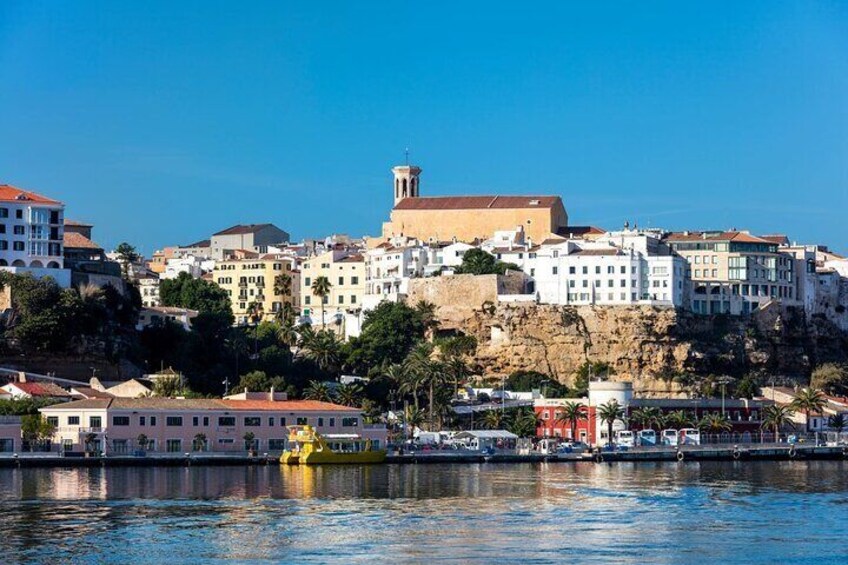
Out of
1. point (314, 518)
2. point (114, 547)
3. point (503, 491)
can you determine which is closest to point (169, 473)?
point (503, 491)

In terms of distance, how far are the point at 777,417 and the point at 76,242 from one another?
147ft

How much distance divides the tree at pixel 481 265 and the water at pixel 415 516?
130 feet

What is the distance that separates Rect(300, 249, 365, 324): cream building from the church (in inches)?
247

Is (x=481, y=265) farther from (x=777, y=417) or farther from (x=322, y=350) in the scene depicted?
(x=777, y=417)

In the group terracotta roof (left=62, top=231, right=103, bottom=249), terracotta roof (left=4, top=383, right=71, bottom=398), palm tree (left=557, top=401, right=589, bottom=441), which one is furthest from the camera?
terracotta roof (left=62, top=231, right=103, bottom=249)

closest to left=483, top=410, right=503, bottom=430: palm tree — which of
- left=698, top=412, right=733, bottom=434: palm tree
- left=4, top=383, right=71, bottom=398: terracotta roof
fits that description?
left=698, top=412, right=733, bottom=434: palm tree

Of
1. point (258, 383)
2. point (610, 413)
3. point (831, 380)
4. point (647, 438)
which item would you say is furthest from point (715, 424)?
point (258, 383)

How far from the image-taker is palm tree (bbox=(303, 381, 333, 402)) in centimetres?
10399

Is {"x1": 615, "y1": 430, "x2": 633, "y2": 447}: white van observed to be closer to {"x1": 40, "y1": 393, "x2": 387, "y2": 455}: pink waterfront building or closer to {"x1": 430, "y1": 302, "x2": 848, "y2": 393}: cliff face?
{"x1": 430, "y1": 302, "x2": 848, "y2": 393}: cliff face

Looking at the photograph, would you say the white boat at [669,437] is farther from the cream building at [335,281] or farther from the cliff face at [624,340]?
the cream building at [335,281]

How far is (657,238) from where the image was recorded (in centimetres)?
12719

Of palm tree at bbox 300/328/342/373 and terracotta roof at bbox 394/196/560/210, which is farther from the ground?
terracotta roof at bbox 394/196/560/210

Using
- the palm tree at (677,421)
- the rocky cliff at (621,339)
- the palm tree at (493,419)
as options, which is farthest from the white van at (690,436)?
the palm tree at (493,419)

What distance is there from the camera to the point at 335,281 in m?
135
